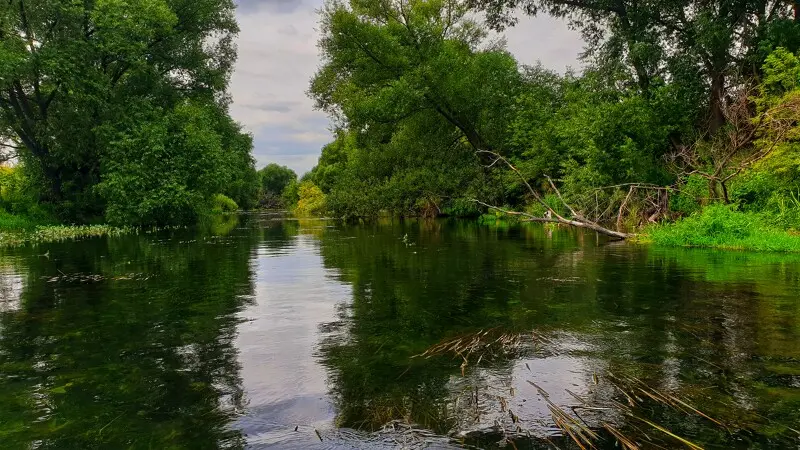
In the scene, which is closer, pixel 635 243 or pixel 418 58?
pixel 635 243

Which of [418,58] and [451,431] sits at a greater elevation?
[418,58]

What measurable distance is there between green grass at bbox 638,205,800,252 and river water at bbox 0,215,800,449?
2963 mm

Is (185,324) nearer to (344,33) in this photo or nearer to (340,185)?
(344,33)

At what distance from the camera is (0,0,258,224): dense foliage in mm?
32000

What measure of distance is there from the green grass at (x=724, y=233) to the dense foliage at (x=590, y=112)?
98cm

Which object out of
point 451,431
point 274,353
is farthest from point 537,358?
point 274,353

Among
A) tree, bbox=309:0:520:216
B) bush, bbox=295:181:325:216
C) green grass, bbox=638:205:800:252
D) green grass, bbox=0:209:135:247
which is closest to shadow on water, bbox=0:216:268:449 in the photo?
green grass, bbox=638:205:800:252

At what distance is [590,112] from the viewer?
82.9 ft

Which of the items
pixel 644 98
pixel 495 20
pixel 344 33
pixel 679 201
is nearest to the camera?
pixel 679 201

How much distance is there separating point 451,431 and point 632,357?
3006 millimetres

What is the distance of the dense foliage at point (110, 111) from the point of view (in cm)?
3200

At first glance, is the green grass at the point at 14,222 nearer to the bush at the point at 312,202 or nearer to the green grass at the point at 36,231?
the green grass at the point at 36,231

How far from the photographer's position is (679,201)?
2194 cm

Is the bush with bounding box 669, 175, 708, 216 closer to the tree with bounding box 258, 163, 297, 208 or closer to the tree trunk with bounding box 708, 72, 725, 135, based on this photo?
the tree trunk with bounding box 708, 72, 725, 135
